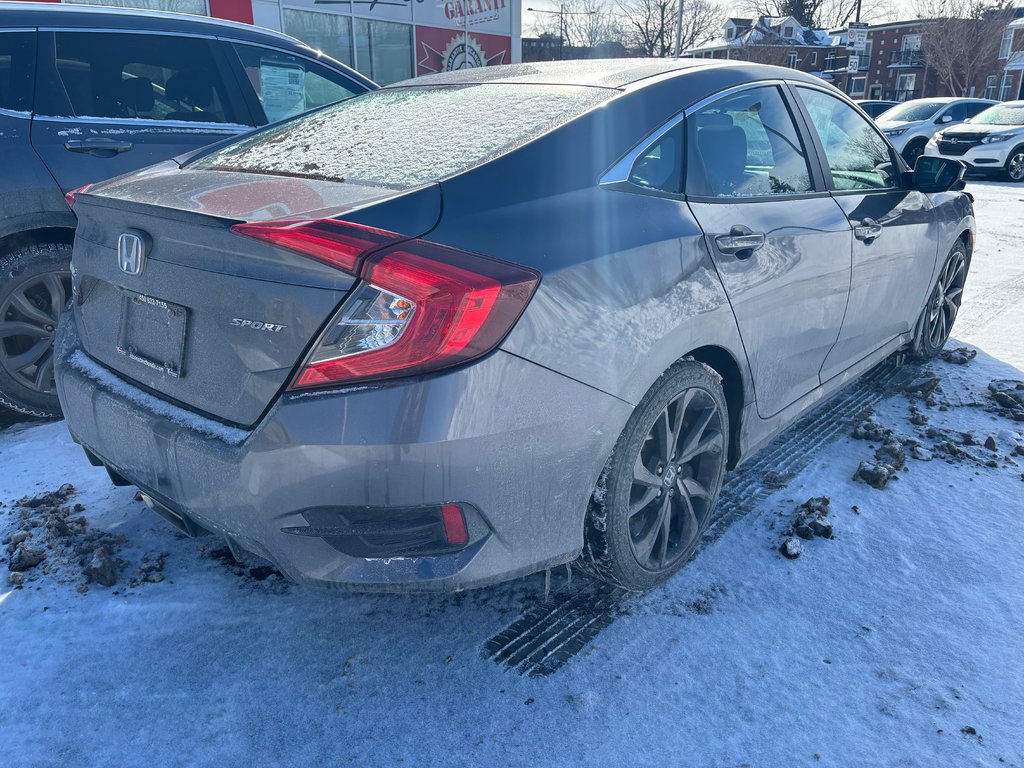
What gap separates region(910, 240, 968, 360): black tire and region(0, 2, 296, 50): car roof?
393 centimetres

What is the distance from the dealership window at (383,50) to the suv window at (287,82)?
1346 centimetres

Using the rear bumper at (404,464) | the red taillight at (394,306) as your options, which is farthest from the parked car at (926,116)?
the red taillight at (394,306)

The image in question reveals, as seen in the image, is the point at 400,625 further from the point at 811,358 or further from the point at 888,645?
the point at 811,358

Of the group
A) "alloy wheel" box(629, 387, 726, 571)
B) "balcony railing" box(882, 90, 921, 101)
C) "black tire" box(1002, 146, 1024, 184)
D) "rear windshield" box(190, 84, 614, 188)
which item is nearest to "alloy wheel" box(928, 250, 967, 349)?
"alloy wheel" box(629, 387, 726, 571)

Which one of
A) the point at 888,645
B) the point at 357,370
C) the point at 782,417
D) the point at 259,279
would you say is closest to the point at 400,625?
the point at 357,370

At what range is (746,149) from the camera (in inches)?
111

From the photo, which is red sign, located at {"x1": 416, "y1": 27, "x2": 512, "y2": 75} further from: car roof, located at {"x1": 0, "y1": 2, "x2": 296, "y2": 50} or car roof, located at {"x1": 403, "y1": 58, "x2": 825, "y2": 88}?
car roof, located at {"x1": 403, "y1": 58, "x2": 825, "y2": 88}

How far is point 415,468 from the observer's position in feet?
5.76

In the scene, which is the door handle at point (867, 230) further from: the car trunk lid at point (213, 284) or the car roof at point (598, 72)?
the car trunk lid at point (213, 284)

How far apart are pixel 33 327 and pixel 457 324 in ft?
9.44

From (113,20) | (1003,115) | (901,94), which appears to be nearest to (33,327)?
(113,20)

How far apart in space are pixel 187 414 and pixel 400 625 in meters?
0.92

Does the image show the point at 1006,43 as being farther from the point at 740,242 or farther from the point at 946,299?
the point at 740,242

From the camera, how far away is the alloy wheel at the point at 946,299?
4613 millimetres
